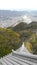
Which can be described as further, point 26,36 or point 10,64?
point 26,36

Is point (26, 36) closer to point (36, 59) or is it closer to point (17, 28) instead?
point (17, 28)

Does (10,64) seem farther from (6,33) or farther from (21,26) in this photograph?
(21,26)

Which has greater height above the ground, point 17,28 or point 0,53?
point 17,28

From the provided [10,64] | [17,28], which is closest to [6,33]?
[17,28]

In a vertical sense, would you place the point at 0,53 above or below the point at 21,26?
below

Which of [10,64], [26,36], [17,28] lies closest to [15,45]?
[26,36]

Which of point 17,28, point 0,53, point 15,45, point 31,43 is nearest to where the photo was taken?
point 0,53

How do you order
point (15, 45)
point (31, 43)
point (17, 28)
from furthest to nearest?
point (17, 28) → point (31, 43) → point (15, 45)

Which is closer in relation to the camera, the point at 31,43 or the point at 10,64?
the point at 10,64

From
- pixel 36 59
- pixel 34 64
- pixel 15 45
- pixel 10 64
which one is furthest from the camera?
pixel 15 45
